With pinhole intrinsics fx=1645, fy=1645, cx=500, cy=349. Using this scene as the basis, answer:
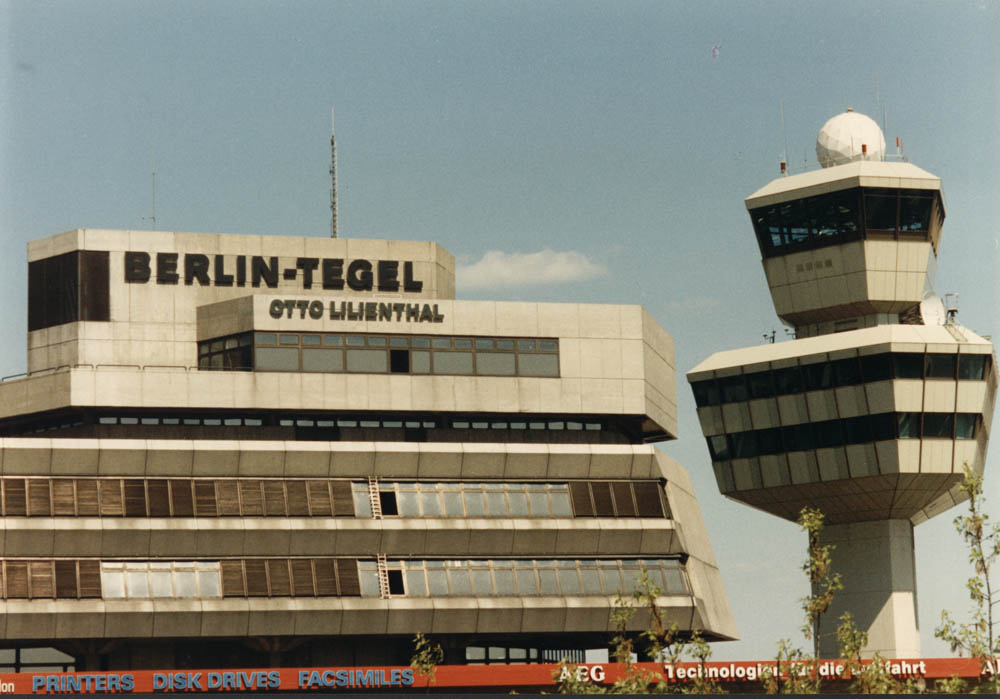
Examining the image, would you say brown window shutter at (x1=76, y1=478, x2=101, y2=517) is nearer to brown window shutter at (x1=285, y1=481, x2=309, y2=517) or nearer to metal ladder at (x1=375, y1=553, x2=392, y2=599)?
brown window shutter at (x1=285, y1=481, x2=309, y2=517)

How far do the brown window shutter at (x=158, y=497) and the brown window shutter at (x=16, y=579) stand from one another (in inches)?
261

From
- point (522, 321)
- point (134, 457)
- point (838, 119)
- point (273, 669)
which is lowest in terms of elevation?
point (273, 669)

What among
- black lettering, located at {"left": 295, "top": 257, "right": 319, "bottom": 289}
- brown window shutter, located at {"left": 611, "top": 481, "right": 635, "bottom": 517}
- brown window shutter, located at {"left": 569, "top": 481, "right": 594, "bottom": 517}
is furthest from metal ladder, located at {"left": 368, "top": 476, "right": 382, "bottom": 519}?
brown window shutter, located at {"left": 611, "top": 481, "right": 635, "bottom": 517}

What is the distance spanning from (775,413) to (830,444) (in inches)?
162

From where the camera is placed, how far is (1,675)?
255 ft

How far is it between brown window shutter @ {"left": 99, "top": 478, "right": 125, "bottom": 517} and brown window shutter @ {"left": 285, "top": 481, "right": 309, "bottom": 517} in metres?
8.26

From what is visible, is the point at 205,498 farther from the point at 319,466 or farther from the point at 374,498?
the point at 374,498

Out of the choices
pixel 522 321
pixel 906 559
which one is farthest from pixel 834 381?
pixel 522 321

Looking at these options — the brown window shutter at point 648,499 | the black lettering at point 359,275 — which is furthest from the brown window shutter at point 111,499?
the brown window shutter at point 648,499

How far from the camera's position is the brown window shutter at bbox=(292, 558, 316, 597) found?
269 ft

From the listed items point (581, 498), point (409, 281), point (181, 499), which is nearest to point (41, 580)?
point (181, 499)

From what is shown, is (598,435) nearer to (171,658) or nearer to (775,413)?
(775,413)

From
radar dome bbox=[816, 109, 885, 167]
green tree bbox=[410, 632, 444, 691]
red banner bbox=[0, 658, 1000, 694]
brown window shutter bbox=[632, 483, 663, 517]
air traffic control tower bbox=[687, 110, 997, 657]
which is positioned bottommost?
red banner bbox=[0, 658, 1000, 694]

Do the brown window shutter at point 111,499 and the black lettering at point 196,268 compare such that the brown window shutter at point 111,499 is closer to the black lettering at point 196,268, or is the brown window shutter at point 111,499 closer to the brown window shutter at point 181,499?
the brown window shutter at point 181,499
